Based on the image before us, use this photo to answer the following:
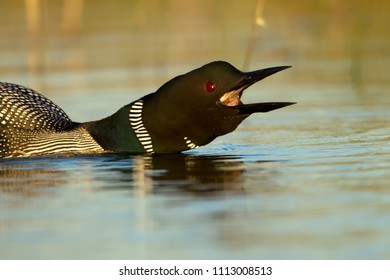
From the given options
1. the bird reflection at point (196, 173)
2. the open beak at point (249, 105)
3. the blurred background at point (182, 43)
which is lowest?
the bird reflection at point (196, 173)

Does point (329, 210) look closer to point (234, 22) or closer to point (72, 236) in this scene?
point (72, 236)

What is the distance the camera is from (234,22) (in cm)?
1728

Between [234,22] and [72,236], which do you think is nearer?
[72,236]

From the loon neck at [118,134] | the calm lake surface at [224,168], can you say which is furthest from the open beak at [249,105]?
the loon neck at [118,134]

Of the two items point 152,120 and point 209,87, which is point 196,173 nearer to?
point 209,87

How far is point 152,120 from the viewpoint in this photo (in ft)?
26.1

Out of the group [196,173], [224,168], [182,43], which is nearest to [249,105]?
[224,168]

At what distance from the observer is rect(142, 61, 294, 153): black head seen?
25.1 ft

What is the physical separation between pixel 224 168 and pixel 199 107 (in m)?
0.49

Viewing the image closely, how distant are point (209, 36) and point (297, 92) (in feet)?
15.4

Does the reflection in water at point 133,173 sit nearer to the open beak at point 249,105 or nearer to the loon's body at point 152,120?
the loon's body at point 152,120

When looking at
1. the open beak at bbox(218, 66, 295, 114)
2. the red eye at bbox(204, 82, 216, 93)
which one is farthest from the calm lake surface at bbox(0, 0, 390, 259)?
the red eye at bbox(204, 82, 216, 93)

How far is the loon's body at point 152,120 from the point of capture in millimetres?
7684
